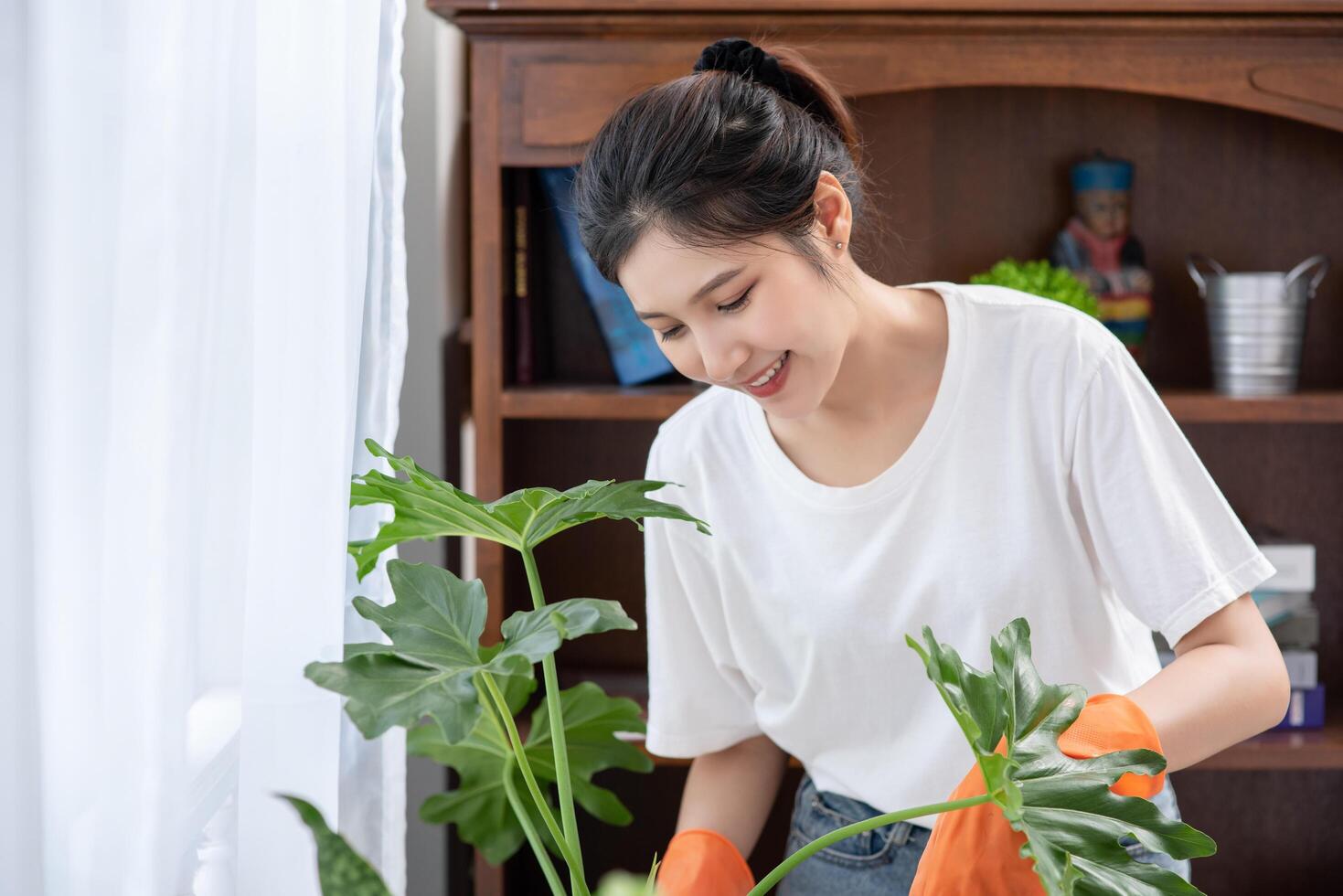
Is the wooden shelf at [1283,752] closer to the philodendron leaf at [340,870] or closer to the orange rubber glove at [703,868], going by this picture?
the orange rubber glove at [703,868]

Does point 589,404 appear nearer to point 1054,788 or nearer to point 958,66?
point 958,66

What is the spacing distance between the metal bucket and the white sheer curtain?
1.18 metres

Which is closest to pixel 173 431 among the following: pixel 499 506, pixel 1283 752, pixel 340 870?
pixel 499 506

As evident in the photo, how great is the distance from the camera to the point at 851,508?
1.12 meters

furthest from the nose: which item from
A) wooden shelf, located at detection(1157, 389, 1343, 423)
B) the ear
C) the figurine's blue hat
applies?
the figurine's blue hat

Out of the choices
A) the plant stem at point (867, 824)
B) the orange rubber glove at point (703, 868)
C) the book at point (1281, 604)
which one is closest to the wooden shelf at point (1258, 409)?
the book at point (1281, 604)

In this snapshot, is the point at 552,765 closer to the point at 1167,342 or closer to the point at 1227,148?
the point at 1167,342

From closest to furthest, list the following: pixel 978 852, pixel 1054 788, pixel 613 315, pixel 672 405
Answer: pixel 1054 788 → pixel 978 852 → pixel 672 405 → pixel 613 315

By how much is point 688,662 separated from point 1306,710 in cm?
96

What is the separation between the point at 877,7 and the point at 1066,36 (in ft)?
0.78

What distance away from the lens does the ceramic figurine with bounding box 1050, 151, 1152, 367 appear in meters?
1.69

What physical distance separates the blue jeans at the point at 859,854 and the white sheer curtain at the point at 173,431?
0.54 metres

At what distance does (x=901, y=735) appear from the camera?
116 centimetres

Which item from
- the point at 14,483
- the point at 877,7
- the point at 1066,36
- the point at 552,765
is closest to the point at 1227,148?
the point at 1066,36
